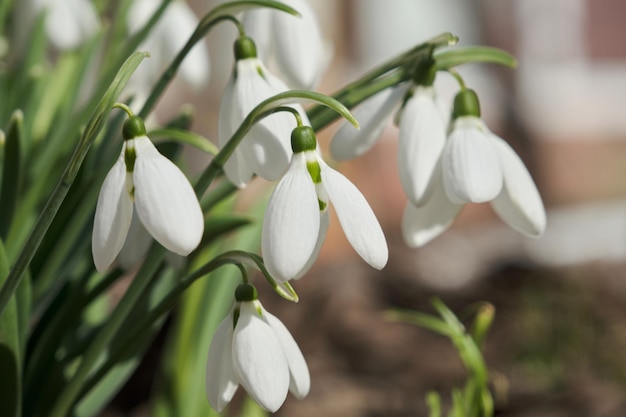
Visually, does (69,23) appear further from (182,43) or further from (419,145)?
(419,145)

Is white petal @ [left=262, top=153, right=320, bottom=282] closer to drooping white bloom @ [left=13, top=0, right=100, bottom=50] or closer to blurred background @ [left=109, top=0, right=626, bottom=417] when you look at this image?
drooping white bloom @ [left=13, top=0, right=100, bottom=50]

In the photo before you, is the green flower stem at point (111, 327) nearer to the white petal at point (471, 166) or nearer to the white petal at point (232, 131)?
the white petal at point (232, 131)

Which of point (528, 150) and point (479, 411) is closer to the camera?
point (479, 411)

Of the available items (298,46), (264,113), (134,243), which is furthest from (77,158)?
(298,46)

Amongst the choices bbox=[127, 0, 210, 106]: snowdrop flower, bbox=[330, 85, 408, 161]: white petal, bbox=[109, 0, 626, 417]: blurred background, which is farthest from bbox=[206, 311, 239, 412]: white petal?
bbox=[109, 0, 626, 417]: blurred background

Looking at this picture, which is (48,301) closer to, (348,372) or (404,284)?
(348,372)

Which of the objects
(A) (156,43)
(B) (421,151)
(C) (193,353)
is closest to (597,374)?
(C) (193,353)
